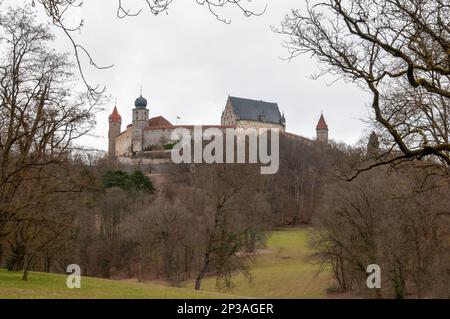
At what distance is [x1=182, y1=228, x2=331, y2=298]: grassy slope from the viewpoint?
39.4 metres

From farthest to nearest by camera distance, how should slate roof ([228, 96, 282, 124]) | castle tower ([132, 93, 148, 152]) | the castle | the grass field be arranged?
slate roof ([228, 96, 282, 124]), castle tower ([132, 93, 148, 152]), the castle, the grass field

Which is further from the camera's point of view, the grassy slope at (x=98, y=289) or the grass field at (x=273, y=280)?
the grass field at (x=273, y=280)

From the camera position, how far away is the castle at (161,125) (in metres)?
113

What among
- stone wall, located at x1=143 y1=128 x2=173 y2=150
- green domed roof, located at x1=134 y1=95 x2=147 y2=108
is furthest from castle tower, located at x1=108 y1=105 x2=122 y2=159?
stone wall, located at x1=143 y1=128 x2=173 y2=150

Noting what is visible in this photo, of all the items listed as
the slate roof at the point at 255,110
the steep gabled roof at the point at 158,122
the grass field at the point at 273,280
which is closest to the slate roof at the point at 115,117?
the steep gabled roof at the point at 158,122

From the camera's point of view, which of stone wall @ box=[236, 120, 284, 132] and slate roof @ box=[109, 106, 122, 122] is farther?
slate roof @ box=[109, 106, 122, 122]

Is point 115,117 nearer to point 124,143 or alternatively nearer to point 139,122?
point 124,143

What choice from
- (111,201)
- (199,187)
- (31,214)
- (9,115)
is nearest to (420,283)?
(199,187)

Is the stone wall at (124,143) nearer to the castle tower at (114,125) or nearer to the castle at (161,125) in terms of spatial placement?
the castle at (161,125)

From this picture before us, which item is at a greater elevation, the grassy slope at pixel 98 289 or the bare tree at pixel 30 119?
the bare tree at pixel 30 119

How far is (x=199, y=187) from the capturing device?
33.9m

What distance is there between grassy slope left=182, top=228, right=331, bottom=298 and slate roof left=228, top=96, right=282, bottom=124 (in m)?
66.0

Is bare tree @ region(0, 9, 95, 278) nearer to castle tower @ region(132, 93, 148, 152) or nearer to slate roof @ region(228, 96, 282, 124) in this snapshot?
castle tower @ region(132, 93, 148, 152)
